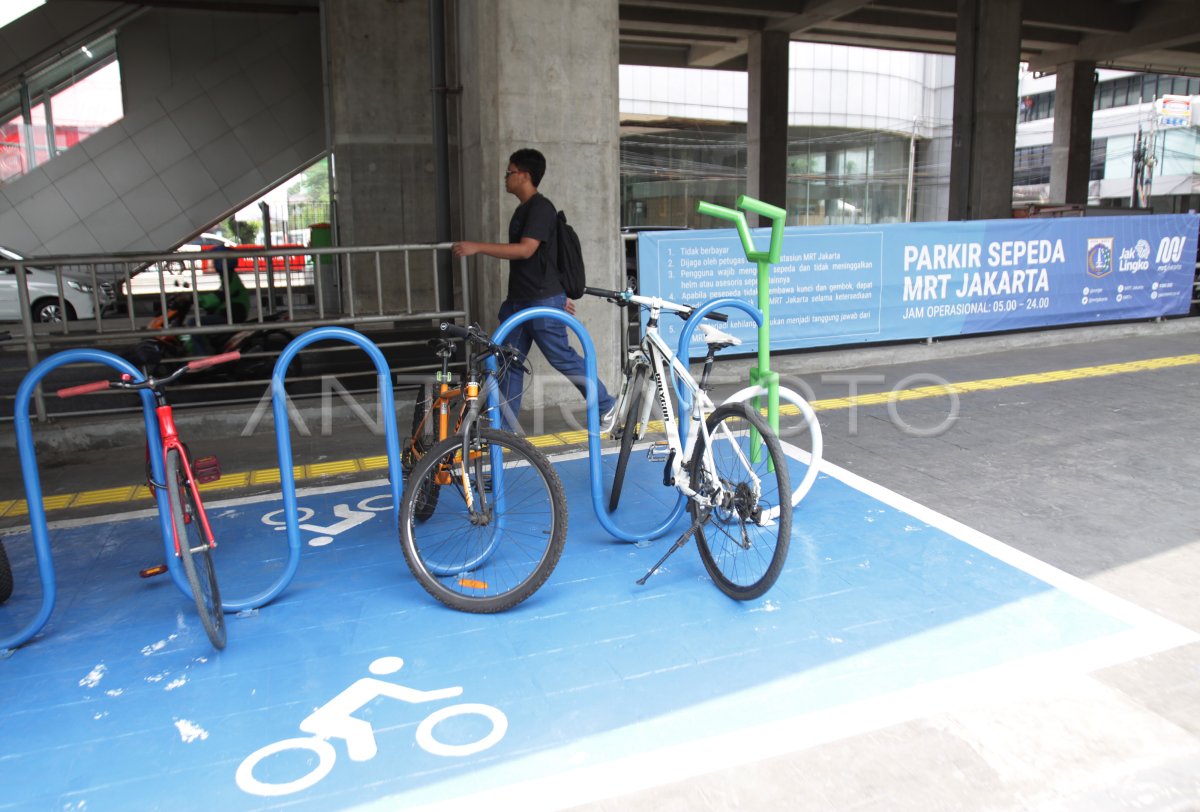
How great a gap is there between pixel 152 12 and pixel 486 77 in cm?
1415

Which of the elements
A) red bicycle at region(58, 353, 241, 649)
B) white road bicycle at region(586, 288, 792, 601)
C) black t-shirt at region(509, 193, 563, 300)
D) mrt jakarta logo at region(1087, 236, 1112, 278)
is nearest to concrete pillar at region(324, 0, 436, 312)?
mrt jakarta logo at region(1087, 236, 1112, 278)

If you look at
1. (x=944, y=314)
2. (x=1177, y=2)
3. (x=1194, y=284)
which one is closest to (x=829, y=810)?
(x=944, y=314)

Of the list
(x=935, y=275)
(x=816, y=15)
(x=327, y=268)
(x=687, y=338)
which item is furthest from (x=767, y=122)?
(x=687, y=338)

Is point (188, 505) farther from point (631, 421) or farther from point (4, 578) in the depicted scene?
point (631, 421)

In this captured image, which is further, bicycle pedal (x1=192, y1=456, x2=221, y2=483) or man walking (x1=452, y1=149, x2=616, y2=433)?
man walking (x1=452, y1=149, x2=616, y2=433)

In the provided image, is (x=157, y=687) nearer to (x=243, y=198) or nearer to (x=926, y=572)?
(x=926, y=572)

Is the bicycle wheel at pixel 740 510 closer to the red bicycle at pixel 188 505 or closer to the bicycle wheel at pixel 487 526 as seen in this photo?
the bicycle wheel at pixel 487 526

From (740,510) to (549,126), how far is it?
4.47 metres

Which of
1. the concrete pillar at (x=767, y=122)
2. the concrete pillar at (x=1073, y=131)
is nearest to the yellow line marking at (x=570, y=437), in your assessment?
the concrete pillar at (x=767, y=122)

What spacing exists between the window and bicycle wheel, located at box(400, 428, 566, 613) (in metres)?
16.4

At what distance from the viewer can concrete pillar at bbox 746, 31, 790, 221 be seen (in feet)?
82.6

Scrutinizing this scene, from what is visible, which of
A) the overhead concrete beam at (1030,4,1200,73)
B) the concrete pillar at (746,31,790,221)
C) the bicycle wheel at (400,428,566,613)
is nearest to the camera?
the bicycle wheel at (400,428,566,613)

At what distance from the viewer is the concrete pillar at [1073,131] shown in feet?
96.4

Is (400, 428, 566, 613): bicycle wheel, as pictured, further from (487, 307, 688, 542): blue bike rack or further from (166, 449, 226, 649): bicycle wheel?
(166, 449, 226, 649): bicycle wheel
